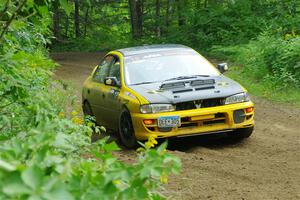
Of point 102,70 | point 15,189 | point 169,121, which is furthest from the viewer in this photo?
point 102,70

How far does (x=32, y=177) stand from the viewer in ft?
5.39

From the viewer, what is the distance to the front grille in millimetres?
9273

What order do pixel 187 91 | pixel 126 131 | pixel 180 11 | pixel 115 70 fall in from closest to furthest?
pixel 187 91 < pixel 126 131 < pixel 115 70 < pixel 180 11

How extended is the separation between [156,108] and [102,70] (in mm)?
2912

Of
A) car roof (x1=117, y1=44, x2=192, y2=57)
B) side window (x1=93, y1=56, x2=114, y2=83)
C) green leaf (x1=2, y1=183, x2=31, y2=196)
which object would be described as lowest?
side window (x1=93, y1=56, x2=114, y2=83)

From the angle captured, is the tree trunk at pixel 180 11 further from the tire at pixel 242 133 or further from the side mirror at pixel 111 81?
the tire at pixel 242 133

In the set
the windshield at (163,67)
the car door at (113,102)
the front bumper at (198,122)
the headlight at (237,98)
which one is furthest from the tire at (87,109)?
the headlight at (237,98)

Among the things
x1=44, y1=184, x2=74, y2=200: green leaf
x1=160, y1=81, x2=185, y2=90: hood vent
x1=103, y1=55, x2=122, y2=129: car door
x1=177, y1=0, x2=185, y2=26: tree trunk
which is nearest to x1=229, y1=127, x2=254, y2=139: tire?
x1=160, y1=81, x2=185, y2=90: hood vent

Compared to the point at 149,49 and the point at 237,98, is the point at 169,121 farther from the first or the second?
the point at 149,49

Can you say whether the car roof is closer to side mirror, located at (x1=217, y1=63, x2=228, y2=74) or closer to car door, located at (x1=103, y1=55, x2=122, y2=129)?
car door, located at (x1=103, y1=55, x2=122, y2=129)

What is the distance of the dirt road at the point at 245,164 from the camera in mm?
6828

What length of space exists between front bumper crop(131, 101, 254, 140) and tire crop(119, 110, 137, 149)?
0.20 metres

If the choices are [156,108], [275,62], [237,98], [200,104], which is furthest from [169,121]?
[275,62]

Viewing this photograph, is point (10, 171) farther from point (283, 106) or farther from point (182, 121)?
point (283, 106)
